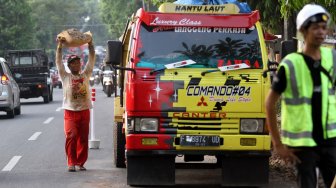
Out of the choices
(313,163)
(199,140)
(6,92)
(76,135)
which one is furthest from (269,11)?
(6,92)

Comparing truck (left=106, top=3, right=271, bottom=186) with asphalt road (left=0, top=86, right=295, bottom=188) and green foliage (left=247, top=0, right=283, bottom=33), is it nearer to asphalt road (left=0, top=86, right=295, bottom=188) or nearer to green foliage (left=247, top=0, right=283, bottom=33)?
asphalt road (left=0, top=86, right=295, bottom=188)

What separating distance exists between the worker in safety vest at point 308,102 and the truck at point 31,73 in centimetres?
2924

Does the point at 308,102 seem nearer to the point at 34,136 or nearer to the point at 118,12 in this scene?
the point at 34,136

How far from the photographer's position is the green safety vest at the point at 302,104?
6.11 metres

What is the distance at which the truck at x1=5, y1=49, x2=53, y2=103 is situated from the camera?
115 ft

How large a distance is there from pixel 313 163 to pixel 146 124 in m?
4.13

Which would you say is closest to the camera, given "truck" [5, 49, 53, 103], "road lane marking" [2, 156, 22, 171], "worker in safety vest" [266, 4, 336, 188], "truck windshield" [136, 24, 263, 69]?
"worker in safety vest" [266, 4, 336, 188]

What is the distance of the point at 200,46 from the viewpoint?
35.1 feet

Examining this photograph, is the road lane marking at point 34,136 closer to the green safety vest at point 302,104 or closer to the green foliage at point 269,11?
the green foliage at point 269,11

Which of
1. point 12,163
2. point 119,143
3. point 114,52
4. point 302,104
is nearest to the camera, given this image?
point 302,104

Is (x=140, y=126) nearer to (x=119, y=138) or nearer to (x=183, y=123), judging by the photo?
(x=183, y=123)

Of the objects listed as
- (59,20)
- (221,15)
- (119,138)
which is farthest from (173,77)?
(59,20)

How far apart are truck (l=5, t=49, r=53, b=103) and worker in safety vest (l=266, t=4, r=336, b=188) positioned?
95.9 ft

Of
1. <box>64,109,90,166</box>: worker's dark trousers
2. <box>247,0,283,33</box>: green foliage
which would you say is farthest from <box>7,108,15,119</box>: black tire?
<box>64,109,90,166</box>: worker's dark trousers
